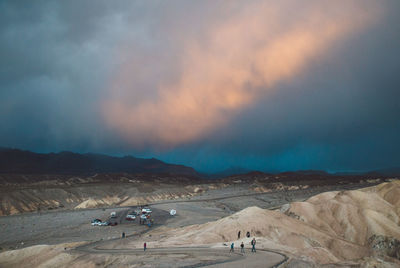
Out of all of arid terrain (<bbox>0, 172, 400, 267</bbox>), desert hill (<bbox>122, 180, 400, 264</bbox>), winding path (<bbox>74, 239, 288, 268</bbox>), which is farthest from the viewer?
desert hill (<bbox>122, 180, 400, 264</bbox>)

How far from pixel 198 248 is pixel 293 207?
136ft

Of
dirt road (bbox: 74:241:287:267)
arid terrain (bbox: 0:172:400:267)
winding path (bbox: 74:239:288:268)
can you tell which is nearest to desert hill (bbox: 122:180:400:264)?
arid terrain (bbox: 0:172:400:267)

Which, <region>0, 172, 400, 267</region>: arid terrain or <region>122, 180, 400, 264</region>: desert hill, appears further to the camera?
<region>122, 180, 400, 264</region>: desert hill

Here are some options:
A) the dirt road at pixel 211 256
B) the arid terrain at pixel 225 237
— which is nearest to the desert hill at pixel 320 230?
the arid terrain at pixel 225 237

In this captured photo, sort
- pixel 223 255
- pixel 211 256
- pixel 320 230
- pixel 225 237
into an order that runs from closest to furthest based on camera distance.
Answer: pixel 211 256
pixel 223 255
pixel 225 237
pixel 320 230

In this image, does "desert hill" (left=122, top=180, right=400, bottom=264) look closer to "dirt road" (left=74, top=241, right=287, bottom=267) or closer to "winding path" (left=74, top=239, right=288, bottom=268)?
"winding path" (left=74, top=239, right=288, bottom=268)

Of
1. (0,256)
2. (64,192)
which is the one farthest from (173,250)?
(64,192)

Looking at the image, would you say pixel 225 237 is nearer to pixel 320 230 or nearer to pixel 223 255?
pixel 223 255

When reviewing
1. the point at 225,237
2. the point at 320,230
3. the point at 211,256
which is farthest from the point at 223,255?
→ the point at 320,230

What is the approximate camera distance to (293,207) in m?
82.0

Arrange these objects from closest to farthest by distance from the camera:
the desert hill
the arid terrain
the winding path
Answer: the winding path < the arid terrain < the desert hill

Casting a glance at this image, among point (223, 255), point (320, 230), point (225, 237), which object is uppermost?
point (223, 255)

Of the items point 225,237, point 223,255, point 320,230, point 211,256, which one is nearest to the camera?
point 211,256

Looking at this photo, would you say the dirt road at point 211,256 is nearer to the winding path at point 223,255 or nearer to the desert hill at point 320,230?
the winding path at point 223,255
